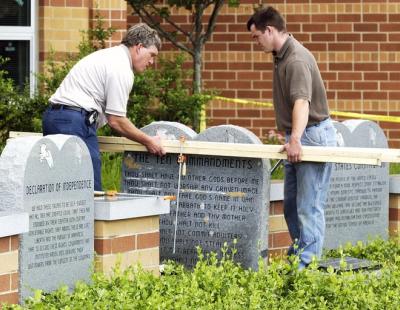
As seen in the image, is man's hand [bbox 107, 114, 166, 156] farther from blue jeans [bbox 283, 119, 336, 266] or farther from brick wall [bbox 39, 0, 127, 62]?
brick wall [bbox 39, 0, 127, 62]

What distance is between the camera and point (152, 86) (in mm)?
14672

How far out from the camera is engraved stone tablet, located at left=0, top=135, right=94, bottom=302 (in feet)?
28.6

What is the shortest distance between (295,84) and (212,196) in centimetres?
116

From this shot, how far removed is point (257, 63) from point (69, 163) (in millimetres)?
8457

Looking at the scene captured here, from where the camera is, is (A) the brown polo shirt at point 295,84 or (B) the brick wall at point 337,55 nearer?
(A) the brown polo shirt at point 295,84

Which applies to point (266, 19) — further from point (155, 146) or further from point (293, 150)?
point (155, 146)

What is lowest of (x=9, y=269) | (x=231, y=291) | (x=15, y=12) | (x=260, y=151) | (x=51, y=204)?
(x=231, y=291)

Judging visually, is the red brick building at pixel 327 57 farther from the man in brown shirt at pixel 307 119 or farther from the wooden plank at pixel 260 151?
the man in brown shirt at pixel 307 119

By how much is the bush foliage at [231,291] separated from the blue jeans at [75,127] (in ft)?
3.60

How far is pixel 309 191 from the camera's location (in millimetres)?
10289

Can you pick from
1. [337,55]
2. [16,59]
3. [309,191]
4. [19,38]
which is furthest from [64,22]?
[309,191]

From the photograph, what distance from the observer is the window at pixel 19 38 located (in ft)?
49.8

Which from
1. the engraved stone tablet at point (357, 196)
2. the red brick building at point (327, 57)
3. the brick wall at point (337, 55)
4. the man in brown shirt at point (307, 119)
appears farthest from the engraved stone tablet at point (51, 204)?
the brick wall at point (337, 55)

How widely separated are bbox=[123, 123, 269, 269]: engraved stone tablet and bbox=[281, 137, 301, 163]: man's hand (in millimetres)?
446
